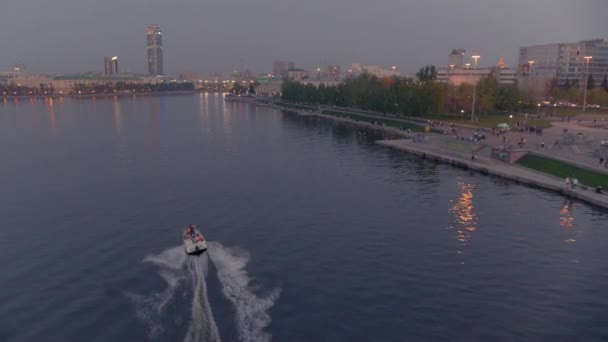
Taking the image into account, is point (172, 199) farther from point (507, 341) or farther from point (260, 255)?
point (507, 341)

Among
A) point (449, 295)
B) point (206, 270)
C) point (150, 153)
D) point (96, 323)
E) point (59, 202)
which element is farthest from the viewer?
point (150, 153)

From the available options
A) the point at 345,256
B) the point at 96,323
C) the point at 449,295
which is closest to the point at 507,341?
the point at 449,295

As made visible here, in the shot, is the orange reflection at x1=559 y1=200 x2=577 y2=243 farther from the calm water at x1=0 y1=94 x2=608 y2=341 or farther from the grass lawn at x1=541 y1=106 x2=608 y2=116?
the grass lawn at x1=541 y1=106 x2=608 y2=116

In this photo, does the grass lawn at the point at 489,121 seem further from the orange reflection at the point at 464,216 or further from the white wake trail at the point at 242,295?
the white wake trail at the point at 242,295

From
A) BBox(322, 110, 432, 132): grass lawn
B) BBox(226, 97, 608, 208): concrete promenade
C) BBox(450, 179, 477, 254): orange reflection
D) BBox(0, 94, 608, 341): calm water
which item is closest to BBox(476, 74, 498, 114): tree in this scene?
BBox(226, 97, 608, 208): concrete promenade

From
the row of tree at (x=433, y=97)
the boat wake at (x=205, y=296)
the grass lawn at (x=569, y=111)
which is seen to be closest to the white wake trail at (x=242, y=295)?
the boat wake at (x=205, y=296)

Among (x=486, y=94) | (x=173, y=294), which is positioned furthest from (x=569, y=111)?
(x=173, y=294)
